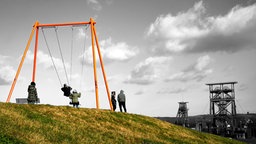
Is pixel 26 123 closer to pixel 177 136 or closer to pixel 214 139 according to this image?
pixel 177 136

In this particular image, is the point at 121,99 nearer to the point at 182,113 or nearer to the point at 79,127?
the point at 79,127

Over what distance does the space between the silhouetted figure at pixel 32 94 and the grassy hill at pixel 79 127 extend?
2.61 meters

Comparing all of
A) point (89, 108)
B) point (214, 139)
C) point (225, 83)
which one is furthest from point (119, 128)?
point (225, 83)

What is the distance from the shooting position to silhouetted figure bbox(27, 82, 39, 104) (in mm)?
19016

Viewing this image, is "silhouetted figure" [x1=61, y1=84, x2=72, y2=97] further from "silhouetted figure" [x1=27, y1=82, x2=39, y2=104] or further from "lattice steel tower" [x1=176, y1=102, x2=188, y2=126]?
"lattice steel tower" [x1=176, y1=102, x2=188, y2=126]

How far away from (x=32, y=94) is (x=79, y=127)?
19.6 feet

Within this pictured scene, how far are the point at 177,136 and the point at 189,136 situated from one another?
146cm

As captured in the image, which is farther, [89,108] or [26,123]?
[89,108]

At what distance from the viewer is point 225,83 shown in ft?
156

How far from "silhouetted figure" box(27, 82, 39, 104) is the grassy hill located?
103 inches

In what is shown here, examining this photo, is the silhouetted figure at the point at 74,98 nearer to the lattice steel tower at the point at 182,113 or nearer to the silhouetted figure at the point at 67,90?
the silhouetted figure at the point at 67,90

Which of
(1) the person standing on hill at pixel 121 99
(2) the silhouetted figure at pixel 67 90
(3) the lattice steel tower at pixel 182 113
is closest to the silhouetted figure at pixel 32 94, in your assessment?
(2) the silhouetted figure at pixel 67 90

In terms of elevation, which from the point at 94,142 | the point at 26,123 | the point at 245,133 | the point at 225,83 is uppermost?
the point at 225,83

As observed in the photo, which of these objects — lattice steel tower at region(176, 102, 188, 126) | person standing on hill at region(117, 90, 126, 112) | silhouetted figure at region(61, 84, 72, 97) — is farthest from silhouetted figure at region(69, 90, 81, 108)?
lattice steel tower at region(176, 102, 188, 126)
